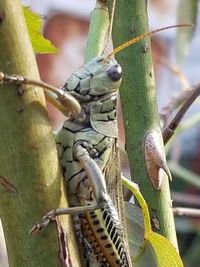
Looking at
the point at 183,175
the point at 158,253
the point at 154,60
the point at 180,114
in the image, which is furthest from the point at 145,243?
the point at 154,60

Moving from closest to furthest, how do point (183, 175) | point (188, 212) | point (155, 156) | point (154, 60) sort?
point (155, 156), point (188, 212), point (183, 175), point (154, 60)

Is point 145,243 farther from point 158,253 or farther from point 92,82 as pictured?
point 92,82

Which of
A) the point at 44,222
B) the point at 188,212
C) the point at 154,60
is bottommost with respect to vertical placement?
the point at 154,60

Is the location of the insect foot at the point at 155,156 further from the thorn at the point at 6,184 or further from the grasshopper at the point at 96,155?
the thorn at the point at 6,184

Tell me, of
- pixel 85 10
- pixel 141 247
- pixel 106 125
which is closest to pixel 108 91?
pixel 106 125

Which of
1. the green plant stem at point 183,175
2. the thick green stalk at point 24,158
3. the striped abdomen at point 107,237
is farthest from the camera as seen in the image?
the green plant stem at point 183,175

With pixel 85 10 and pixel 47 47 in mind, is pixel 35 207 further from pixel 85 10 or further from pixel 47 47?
pixel 85 10

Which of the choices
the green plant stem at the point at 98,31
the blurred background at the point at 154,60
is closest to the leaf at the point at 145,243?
the green plant stem at the point at 98,31
